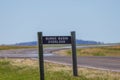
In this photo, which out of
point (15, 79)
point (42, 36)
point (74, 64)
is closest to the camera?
point (42, 36)

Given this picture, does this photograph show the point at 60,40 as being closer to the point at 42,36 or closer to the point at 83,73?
the point at 42,36

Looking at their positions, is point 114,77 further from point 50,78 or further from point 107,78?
point 50,78

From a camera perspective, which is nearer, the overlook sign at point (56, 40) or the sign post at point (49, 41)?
the sign post at point (49, 41)

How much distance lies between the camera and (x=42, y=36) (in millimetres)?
18859

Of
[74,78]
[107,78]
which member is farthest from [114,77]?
[74,78]

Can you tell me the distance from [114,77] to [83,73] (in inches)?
101

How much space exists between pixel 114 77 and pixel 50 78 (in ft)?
9.36

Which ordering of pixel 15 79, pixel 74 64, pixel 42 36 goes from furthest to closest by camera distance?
pixel 74 64
pixel 15 79
pixel 42 36

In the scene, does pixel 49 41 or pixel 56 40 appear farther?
pixel 56 40

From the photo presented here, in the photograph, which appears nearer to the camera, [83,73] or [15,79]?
[15,79]

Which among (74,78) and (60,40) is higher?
(60,40)

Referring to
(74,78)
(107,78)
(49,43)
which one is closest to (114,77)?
(107,78)

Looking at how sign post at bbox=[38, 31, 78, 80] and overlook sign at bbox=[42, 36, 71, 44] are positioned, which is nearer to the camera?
sign post at bbox=[38, 31, 78, 80]

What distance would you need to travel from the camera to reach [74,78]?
19.9 m
